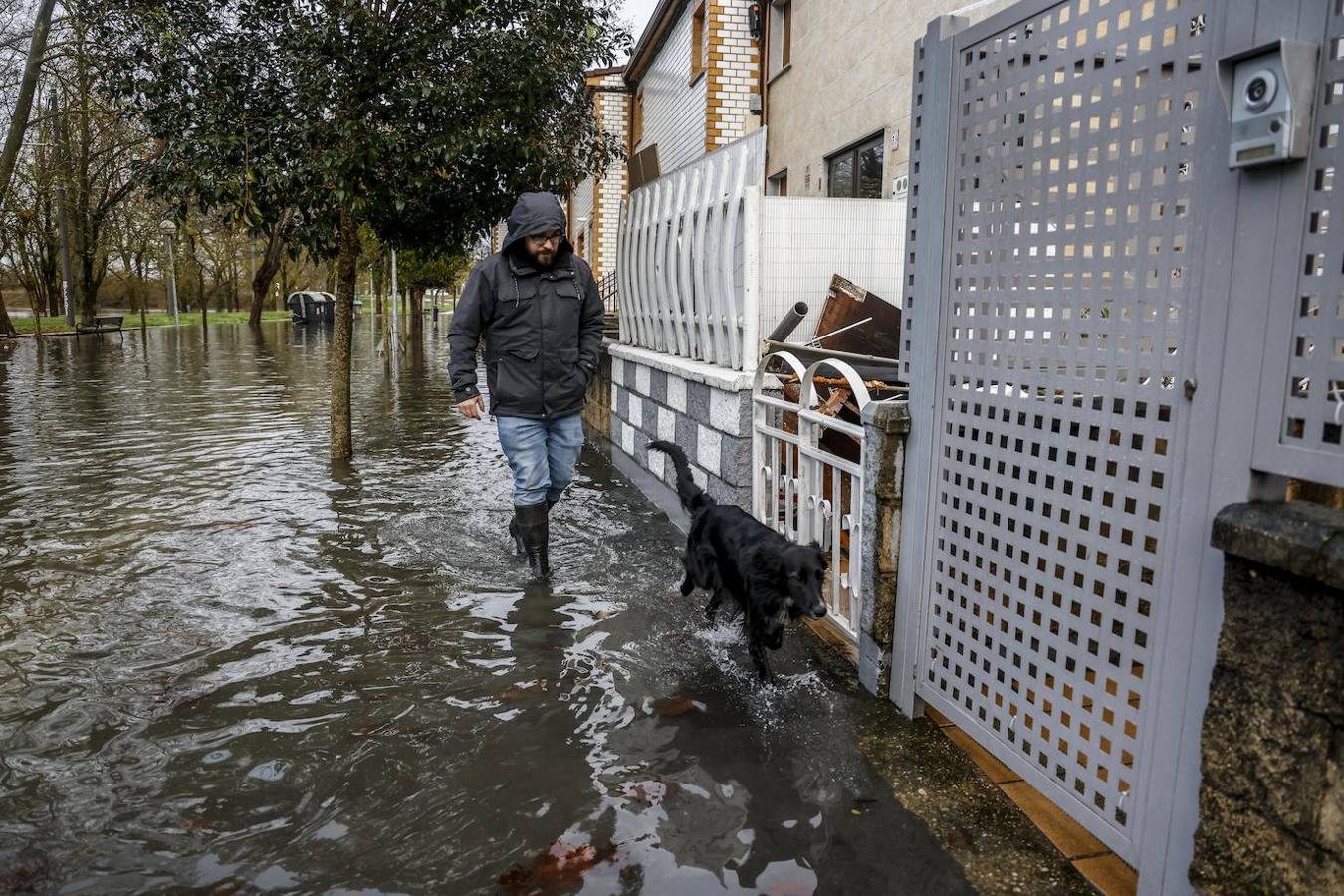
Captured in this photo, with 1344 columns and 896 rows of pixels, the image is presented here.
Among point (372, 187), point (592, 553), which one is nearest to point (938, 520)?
point (592, 553)

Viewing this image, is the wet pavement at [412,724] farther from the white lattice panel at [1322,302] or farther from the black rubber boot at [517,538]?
the white lattice panel at [1322,302]

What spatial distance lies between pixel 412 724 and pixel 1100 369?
2.48 m

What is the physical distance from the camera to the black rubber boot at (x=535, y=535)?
17.8 feet

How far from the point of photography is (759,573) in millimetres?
3828

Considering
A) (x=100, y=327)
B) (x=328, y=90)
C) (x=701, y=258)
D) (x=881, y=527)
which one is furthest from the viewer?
(x=100, y=327)

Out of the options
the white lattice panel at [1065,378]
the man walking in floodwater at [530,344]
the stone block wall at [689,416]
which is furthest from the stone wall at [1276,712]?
the man walking in floodwater at [530,344]

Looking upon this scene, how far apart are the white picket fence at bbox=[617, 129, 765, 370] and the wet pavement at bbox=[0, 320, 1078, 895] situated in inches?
52.5

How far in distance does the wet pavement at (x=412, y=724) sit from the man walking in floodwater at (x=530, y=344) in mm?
522

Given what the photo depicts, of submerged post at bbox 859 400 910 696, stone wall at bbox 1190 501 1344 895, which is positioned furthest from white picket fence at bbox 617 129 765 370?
stone wall at bbox 1190 501 1344 895

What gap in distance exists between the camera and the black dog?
3.68 metres

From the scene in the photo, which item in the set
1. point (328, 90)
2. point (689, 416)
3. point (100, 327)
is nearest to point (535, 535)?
point (689, 416)

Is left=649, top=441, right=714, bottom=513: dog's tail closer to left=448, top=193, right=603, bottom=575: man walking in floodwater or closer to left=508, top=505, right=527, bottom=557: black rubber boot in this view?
left=448, top=193, right=603, bottom=575: man walking in floodwater

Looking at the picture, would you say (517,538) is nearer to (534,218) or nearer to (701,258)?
(534,218)

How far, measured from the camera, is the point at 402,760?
10.4ft
